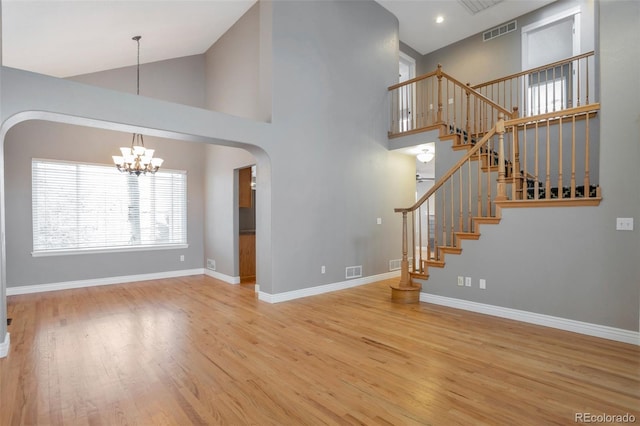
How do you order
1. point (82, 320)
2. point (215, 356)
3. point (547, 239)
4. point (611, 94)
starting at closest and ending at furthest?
point (215, 356) < point (611, 94) < point (547, 239) < point (82, 320)

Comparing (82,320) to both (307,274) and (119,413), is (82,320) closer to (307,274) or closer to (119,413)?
(119,413)

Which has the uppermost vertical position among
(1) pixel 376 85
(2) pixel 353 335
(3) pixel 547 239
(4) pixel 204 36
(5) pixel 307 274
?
(4) pixel 204 36

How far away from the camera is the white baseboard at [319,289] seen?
4711mm

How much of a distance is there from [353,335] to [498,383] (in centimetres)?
141

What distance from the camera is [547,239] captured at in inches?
145

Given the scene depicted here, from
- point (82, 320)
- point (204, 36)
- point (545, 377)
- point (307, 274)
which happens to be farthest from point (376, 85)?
point (82, 320)

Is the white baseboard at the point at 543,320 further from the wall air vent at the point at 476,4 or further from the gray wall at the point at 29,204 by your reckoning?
the wall air vent at the point at 476,4

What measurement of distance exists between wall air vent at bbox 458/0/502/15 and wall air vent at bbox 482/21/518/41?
0.90m

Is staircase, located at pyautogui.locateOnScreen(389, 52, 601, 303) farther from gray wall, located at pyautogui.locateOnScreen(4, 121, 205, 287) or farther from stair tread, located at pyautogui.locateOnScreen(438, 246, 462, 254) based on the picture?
gray wall, located at pyautogui.locateOnScreen(4, 121, 205, 287)

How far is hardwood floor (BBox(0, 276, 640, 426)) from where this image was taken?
2.07 metres

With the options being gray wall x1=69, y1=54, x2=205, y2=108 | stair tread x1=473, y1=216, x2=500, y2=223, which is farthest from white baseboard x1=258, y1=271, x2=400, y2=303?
gray wall x1=69, y1=54, x2=205, y2=108

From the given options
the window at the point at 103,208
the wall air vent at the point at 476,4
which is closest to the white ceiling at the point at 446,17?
the wall air vent at the point at 476,4

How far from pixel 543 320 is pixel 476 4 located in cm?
617

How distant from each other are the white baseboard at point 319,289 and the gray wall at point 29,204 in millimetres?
2870
